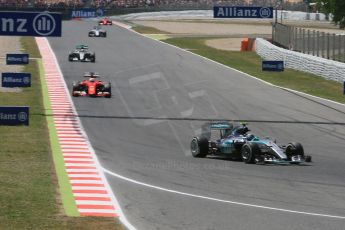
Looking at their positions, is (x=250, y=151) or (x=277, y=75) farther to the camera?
(x=277, y=75)

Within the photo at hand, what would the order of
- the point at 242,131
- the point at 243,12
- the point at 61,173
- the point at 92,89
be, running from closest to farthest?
the point at 61,173
the point at 242,131
the point at 92,89
the point at 243,12

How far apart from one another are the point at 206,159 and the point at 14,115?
25.1ft

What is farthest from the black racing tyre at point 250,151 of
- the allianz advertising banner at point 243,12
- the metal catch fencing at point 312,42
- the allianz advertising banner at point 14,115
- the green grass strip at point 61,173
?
the allianz advertising banner at point 243,12

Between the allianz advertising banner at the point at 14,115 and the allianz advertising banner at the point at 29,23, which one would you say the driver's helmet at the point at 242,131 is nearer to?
the allianz advertising banner at the point at 29,23

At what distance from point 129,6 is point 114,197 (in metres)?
99.8

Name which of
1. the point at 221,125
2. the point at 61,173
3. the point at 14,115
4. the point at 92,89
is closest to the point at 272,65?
the point at 92,89

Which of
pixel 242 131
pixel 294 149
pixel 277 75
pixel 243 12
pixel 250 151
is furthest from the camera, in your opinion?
pixel 277 75

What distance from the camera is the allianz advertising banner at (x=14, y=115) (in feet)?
85.9

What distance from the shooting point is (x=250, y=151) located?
804 inches

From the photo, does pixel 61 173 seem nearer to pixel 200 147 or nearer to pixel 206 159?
pixel 200 147

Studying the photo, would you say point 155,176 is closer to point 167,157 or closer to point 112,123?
point 167,157

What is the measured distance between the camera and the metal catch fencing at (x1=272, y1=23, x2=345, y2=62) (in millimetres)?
46250

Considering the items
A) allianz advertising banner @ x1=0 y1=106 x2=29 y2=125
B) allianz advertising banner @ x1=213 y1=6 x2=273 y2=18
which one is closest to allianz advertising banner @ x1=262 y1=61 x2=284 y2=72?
allianz advertising banner @ x1=213 y1=6 x2=273 y2=18

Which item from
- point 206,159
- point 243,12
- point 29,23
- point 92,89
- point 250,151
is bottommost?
point 206,159
